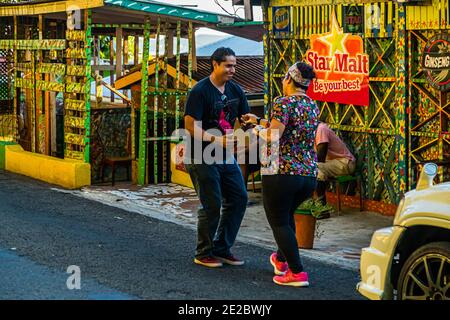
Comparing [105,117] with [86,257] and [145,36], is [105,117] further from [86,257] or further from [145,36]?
[86,257]

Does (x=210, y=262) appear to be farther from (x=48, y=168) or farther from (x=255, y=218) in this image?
(x=48, y=168)

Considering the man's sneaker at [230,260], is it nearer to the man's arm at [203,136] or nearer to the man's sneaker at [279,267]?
the man's sneaker at [279,267]

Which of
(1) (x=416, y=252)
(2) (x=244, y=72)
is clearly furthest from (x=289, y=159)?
(2) (x=244, y=72)

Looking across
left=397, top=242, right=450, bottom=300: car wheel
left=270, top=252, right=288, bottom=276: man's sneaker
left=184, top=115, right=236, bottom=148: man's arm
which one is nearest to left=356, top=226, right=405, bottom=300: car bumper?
left=397, top=242, right=450, bottom=300: car wheel

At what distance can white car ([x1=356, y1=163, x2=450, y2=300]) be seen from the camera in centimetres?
706

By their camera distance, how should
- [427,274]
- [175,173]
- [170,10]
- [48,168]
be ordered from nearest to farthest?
[427,274], [170,10], [175,173], [48,168]

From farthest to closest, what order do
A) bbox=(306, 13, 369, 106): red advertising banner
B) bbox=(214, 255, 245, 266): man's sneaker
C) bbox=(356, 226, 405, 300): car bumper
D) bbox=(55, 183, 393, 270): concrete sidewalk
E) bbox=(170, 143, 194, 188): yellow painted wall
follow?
bbox=(170, 143, 194, 188): yellow painted wall → bbox=(306, 13, 369, 106): red advertising banner → bbox=(55, 183, 393, 270): concrete sidewalk → bbox=(214, 255, 245, 266): man's sneaker → bbox=(356, 226, 405, 300): car bumper

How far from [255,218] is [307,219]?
257 cm

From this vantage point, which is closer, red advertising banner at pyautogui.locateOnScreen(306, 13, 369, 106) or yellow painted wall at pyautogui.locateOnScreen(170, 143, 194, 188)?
red advertising banner at pyautogui.locateOnScreen(306, 13, 369, 106)

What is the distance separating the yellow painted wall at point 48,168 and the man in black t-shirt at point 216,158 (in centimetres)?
604

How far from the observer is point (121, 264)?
32.3 feet

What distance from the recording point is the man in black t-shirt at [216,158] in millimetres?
9586

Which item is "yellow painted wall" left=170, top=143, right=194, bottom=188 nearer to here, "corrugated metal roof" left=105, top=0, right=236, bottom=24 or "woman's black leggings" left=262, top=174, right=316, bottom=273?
"corrugated metal roof" left=105, top=0, right=236, bottom=24
